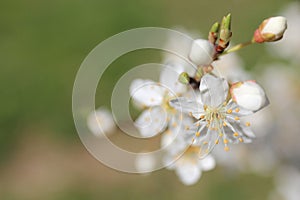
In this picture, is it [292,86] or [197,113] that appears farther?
[292,86]

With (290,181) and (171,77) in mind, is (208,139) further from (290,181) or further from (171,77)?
(290,181)

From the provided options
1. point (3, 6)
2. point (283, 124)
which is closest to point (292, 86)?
point (283, 124)

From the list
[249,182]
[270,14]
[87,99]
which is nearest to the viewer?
[87,99]

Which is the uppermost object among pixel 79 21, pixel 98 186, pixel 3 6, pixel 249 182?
pixel 3 6

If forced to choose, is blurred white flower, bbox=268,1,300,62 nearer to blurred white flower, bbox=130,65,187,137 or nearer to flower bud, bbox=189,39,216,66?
blurred white flower, bbox=130,65,187,137

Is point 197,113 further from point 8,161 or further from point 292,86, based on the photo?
point 8,161

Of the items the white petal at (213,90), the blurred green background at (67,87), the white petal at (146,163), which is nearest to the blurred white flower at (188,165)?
the white petal at (146,163)

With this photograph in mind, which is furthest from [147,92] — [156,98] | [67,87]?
[67,87]

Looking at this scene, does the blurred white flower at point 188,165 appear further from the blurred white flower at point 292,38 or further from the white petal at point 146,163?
the blurred white flower at point 292,38
